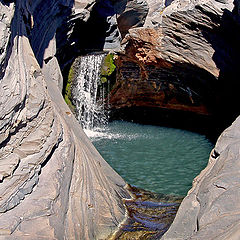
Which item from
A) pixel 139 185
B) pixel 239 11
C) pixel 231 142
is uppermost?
pixel 239 11

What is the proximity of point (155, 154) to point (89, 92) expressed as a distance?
4346mm

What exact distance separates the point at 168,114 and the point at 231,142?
676 centimetres

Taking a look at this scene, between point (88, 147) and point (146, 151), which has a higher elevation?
point (88, 147)

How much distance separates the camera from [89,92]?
42.1 feet

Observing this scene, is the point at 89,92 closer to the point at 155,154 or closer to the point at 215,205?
the point at 155,154

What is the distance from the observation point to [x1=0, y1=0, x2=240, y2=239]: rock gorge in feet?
14.6

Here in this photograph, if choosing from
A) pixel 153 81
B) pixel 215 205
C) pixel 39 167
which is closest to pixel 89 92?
pixel 153 81

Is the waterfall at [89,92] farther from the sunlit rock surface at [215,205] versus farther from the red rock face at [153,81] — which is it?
the sunlit rock surface at [215,205]

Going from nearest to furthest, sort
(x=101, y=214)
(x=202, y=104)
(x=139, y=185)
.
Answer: (x=101, y=214), (x=139, y=185), (x=202, y=104)

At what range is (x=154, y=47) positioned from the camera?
10.9 meters

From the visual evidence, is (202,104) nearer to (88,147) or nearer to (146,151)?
(146,151)

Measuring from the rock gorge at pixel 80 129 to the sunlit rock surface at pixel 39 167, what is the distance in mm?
15

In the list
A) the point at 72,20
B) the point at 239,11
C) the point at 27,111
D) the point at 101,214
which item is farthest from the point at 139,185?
the point at 72,20

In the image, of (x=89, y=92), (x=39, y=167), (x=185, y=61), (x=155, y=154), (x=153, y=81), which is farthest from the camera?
(x=89, y=92)
